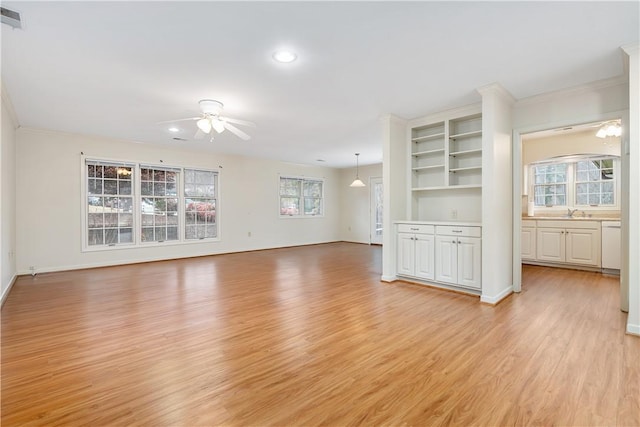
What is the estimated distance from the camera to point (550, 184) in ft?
20.5

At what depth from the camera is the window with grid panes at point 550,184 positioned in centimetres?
610

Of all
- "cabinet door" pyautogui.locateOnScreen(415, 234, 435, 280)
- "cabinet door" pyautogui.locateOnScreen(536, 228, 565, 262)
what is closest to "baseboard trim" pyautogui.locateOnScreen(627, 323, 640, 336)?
"cabinet door" pyautogui.locateOnScreen(415, 234, 435, 280)

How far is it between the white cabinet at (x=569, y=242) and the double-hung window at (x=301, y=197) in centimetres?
592

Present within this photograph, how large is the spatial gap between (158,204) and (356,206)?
5787mm

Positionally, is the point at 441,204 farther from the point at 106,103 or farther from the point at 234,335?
the point at 106,103

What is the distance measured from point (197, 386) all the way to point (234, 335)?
31.0 inches

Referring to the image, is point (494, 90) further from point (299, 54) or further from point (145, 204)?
point (145, 204)

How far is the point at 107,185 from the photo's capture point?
19.8 ft

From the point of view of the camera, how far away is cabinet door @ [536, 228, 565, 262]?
17.8ft

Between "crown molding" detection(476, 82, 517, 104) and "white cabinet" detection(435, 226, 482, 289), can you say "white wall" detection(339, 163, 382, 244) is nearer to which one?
"white cabinet" detection(435, 226, 482, 289)

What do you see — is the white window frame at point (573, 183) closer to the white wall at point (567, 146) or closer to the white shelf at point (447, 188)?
the white wall at point (567, 146)

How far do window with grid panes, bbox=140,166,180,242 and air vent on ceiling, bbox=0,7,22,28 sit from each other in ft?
14.6

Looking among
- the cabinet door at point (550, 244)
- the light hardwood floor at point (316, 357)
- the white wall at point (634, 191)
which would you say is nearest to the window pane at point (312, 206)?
the light hardwood floor at point (316, 357)

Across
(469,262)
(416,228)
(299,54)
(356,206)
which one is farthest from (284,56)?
(356,206)
